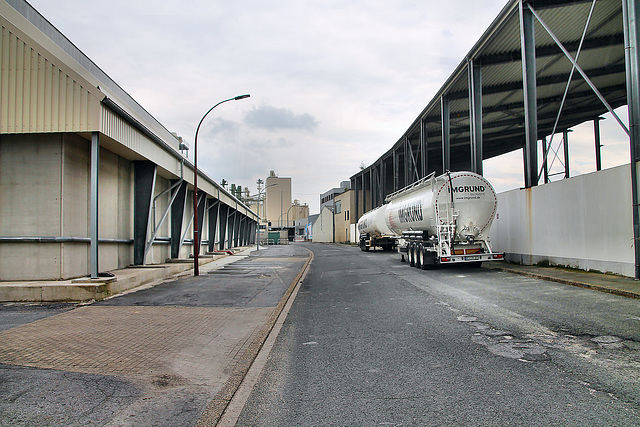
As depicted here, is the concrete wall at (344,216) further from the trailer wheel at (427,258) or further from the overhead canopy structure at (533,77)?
the trailer wheel at (427,258)

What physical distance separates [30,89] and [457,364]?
12708mm

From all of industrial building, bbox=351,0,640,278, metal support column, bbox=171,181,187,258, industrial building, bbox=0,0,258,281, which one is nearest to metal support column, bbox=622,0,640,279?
industrial building, bbox=351,0,640,278

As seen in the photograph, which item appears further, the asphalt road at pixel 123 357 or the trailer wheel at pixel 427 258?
the trailer wheel at pixel 427 258

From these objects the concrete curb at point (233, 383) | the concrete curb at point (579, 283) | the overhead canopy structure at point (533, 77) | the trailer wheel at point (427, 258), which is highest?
the overhead canopy structure at point (533, 77)

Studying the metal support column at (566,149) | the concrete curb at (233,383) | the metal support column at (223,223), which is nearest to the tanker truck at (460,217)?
the concrete curb at (233,383)

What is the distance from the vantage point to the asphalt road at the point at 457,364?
13.8 feet

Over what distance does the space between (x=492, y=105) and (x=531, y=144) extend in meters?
14.8

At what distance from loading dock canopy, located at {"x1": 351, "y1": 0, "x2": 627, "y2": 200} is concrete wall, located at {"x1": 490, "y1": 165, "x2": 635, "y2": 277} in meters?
1.91

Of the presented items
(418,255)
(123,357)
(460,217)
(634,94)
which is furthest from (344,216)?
(123,357)

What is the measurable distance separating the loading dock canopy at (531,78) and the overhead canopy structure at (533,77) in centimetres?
4

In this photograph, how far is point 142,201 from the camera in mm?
18609

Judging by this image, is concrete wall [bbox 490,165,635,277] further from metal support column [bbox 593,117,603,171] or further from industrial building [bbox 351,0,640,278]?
metal support column [bbox 593,117,603,171]

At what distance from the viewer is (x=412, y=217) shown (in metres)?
21.8

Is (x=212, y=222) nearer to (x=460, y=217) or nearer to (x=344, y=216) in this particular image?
(x=460, y=217)
